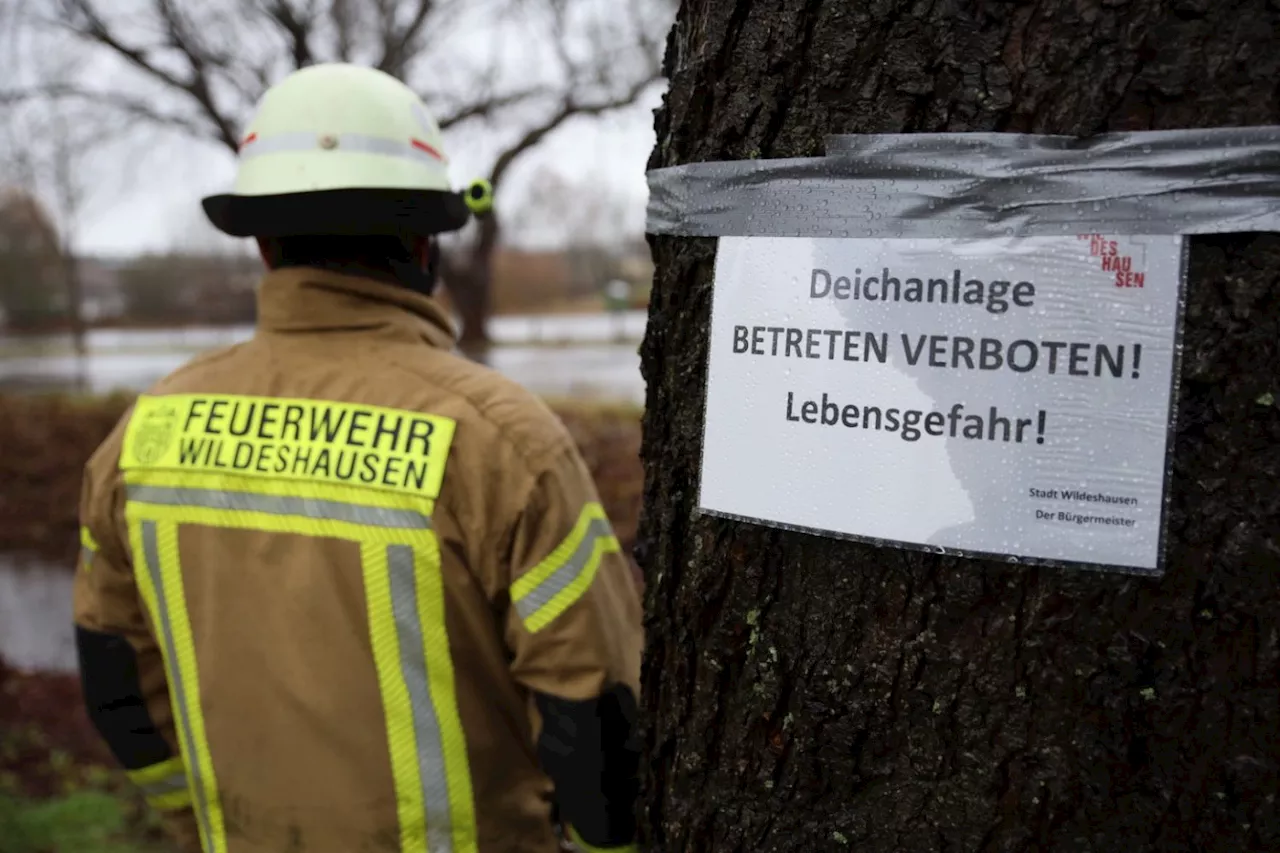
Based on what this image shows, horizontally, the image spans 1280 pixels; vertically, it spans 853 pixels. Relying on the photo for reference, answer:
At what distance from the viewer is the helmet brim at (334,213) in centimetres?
182

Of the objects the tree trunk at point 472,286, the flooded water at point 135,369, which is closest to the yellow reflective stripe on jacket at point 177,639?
the flooded water at point 135,369

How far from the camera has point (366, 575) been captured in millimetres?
1602

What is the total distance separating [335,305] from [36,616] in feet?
21.7

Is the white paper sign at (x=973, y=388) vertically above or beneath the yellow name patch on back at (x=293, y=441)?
above

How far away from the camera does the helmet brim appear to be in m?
1.82

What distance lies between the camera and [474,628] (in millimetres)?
1651

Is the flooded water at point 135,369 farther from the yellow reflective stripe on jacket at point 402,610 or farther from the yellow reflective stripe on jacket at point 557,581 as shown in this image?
the yellow reflective stripe on jacket at point 402,610

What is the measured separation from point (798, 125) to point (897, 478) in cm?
38

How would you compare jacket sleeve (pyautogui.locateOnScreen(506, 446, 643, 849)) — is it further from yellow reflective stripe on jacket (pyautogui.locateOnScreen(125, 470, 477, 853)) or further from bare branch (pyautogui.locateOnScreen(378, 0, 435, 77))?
bare branch (pyautogui.locateOnScreen(378, 0, 435, 77))

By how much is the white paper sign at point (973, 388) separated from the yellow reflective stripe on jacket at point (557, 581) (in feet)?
2.19

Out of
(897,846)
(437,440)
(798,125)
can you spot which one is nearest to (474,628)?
(437,440)

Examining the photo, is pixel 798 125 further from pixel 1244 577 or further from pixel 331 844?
pixel 331 844

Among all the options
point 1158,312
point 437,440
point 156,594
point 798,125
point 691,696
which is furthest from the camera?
point 156,594

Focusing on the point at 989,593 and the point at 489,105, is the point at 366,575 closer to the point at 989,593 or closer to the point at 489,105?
the point at 989,593
